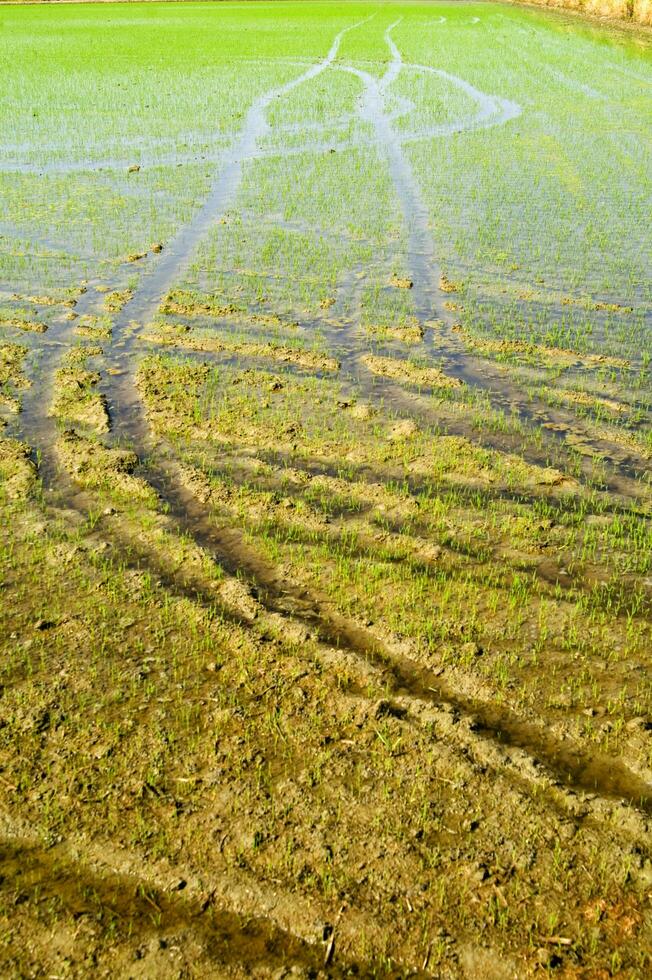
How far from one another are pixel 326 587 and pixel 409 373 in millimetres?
4599

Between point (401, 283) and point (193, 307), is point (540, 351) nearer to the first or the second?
point (401, 283)

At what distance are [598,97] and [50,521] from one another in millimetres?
29224

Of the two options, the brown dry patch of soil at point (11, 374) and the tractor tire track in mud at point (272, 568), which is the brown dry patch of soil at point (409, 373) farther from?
the brown dry patch of soil at point (11, 374)

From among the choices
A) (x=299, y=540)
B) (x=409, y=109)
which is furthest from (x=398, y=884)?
(x=409, y=109)

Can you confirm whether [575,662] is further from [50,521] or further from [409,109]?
[409,109]

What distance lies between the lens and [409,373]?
36.6ft

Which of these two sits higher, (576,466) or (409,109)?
(409,109)

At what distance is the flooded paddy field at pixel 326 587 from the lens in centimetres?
466

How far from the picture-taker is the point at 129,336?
1251 centimetres

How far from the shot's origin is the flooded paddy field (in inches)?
184

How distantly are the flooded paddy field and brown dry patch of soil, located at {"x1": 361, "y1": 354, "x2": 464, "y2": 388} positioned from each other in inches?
2.0

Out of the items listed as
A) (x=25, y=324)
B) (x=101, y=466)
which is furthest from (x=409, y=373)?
(x=25, y=324)

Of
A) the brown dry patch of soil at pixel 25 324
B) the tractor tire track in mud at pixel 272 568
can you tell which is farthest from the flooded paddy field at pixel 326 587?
the brown dry patch of soil at pixel 25 324

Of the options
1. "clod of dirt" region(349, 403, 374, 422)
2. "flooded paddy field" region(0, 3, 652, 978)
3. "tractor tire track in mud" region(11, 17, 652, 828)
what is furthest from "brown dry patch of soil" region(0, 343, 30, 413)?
"clod of dirt" region(349, 403, 374, 422)
